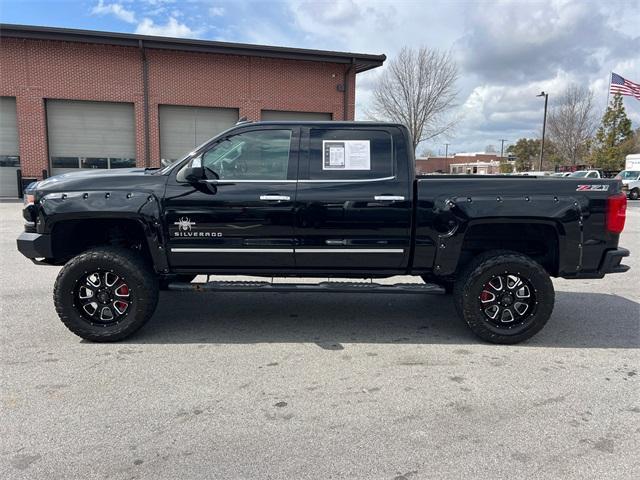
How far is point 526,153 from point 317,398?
75.6 m

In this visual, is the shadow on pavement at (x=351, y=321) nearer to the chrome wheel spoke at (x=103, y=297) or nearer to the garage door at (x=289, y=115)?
the chrome wheel spoke at (x=103, y=297)

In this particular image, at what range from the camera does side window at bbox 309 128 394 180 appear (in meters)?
4.61

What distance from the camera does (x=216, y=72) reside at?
22.1 meters

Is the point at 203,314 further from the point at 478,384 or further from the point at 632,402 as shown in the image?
the point at 632,402

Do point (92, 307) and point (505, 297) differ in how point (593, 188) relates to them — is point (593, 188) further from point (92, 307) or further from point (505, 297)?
point (92, 307)

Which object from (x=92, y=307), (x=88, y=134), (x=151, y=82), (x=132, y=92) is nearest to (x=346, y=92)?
(x=151, y=82)

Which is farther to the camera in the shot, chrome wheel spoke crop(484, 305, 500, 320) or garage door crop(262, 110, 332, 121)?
garage door crop(262, 110, 332, 121)

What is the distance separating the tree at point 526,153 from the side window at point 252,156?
70.9 meters

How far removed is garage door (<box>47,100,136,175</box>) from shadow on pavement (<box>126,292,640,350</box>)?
17776 mm

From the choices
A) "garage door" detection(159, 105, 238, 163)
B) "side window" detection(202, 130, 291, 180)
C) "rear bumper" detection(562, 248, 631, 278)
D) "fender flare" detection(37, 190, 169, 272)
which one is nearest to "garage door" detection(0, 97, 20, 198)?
"garage door" detection(159, 105, 238, 163)

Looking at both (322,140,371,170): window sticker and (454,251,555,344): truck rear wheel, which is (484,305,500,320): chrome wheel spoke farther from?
(322,140,371,170): window sticker

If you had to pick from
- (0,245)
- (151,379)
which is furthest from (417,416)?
(0,245)

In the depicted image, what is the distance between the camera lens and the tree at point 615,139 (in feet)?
133

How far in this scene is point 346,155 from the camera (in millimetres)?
4648
